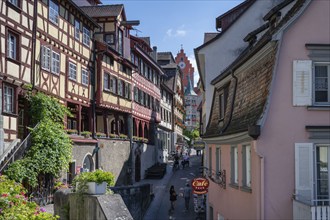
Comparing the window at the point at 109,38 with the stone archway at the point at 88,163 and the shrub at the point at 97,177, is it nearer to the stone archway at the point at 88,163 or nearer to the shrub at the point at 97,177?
the stone archway at the point at 88,163

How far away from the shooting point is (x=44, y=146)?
19.4m

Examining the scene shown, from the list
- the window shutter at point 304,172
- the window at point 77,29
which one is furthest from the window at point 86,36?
the window shutter at point 304,172

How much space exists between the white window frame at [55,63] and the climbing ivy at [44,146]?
6.22ft

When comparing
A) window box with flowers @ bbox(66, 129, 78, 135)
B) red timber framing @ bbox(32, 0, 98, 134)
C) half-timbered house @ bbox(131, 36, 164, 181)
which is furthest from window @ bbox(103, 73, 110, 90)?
half-timbered house @ bbox(131, 36, 164, 181)

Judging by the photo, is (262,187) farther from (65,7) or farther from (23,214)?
(65,7)

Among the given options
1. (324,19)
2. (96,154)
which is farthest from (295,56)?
(96,154)

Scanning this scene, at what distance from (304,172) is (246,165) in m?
2.34

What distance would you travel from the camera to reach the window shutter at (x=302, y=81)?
1152 centimetres

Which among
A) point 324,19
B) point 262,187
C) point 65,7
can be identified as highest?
point 65,7

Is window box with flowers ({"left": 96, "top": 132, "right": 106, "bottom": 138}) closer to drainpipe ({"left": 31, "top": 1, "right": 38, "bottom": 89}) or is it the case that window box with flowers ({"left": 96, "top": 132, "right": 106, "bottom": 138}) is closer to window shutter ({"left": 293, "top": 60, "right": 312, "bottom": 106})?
drainpipe ({"left": 31, "top": 1, "right": 38, "bottom": 89})

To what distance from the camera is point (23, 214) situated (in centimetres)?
581

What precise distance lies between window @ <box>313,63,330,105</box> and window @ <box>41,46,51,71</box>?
13.7 metres

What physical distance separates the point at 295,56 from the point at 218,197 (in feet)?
26.2

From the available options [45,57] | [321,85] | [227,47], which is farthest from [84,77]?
[321,85]
